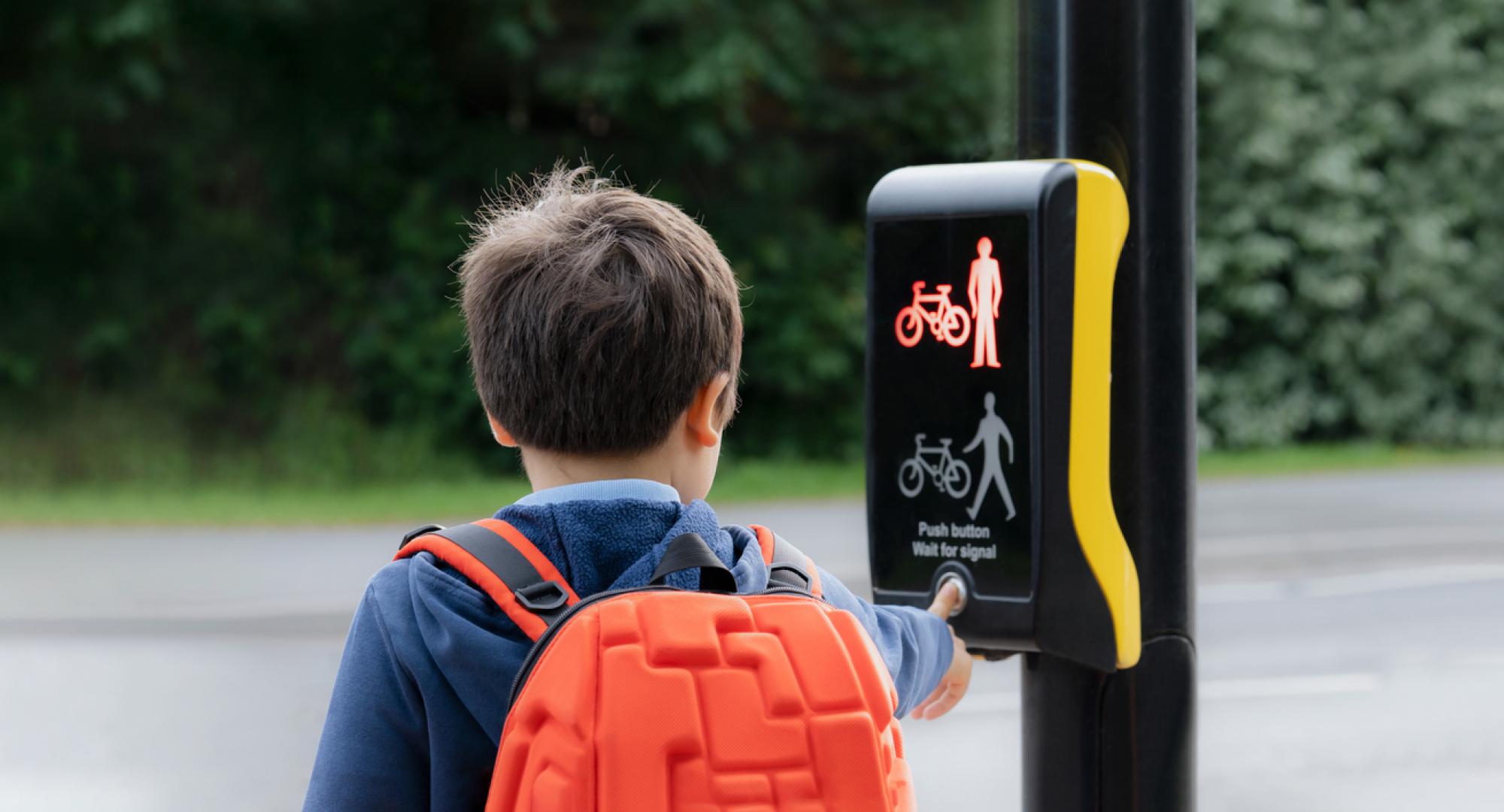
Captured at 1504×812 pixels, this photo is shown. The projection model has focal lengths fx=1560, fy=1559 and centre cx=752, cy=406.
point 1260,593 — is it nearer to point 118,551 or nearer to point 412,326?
point 118,551

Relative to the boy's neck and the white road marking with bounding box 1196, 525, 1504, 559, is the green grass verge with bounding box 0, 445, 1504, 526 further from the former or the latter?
the boy's neck

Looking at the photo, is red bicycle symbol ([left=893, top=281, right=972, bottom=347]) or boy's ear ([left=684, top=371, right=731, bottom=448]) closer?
boy's ear ([left=684, top=371, right=731, bottom=448])

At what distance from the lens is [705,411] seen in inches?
60.2

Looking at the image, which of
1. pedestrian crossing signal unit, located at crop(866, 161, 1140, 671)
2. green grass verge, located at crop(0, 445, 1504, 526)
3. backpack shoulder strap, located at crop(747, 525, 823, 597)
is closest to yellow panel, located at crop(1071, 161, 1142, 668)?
pedestrian crossing signal unit, located at crop(866, 161, 1140, 671)

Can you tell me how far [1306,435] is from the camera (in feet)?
59.2

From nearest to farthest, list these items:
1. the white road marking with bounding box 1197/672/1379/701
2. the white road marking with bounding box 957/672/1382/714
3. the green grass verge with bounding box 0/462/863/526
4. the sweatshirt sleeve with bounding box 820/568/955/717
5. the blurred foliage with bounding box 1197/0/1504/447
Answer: the sweatshirt sleeve with bounding box 820/568/955/717 → the white road marking with bounding box 957/672/1382/714 → the white road marking with bounding box 1197/672/1379/701 → the green grass verge with bounding box 0/462/863/526 → the blurred foliage with bounding box 1197/0/1504/447

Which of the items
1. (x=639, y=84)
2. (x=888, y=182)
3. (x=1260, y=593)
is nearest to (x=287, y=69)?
(x=639, y=84)

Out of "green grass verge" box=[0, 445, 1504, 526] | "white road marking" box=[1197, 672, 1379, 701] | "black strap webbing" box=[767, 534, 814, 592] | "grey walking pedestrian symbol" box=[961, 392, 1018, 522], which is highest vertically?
"grey walking pedestrian symbol" box=[961, 392, 1018, 522]

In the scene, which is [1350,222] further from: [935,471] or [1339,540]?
[935,471]

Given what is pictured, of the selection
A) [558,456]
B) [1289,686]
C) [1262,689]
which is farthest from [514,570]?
[1289,686]

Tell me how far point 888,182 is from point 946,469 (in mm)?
355

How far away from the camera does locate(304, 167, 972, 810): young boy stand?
1.42 m

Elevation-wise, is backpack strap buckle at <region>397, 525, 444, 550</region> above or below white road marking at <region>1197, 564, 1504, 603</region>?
above

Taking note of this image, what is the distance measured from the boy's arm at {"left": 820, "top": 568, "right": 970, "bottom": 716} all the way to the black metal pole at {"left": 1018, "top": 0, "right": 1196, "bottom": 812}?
19cm
